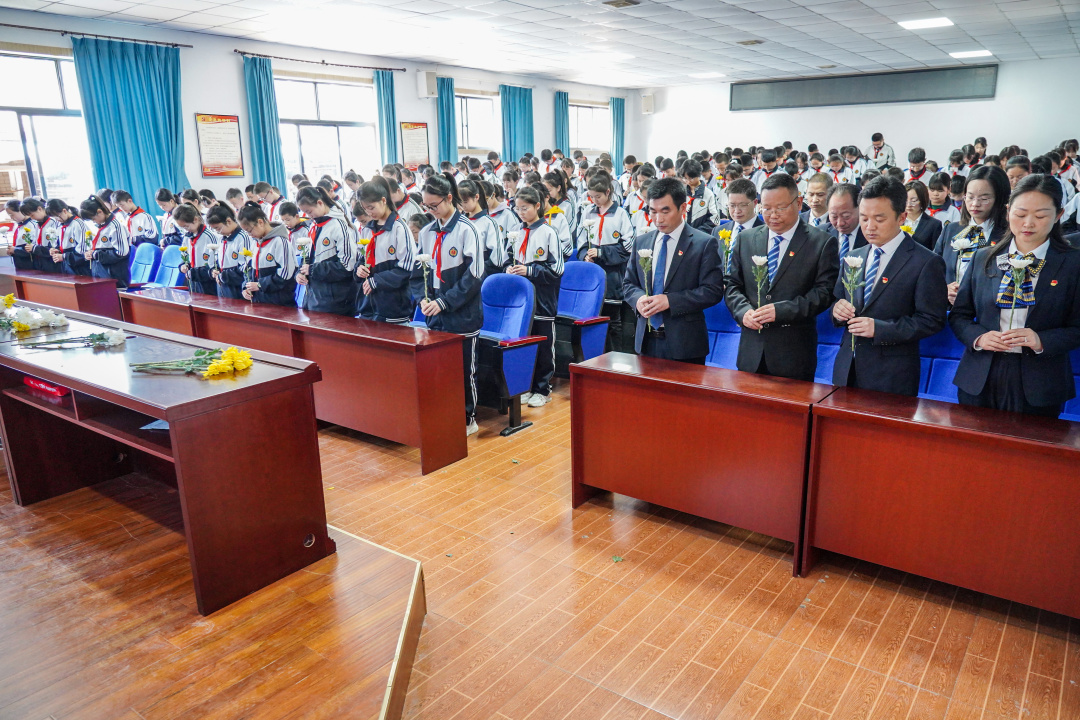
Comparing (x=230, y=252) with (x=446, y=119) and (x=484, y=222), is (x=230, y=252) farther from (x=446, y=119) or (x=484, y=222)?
(x=446, y=119)

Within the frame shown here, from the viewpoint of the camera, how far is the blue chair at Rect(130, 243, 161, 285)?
753 cm

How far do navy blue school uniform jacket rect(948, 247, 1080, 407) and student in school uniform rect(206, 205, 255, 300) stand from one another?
15.6ft

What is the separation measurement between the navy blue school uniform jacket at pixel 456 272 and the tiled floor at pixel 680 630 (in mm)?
1331

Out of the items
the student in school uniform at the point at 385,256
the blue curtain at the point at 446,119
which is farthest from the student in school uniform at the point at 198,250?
the blue curtain at the point at 446,119

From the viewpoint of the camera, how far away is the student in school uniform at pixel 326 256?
5.10 metres

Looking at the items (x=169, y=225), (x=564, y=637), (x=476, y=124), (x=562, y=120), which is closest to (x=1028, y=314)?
(x=564, y=637)

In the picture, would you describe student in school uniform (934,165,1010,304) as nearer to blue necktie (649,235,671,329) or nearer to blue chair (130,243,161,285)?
blue necktie (649,235,671,329)

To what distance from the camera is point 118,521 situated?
3.09 metres

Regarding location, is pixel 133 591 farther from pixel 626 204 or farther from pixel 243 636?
pixel 626 204

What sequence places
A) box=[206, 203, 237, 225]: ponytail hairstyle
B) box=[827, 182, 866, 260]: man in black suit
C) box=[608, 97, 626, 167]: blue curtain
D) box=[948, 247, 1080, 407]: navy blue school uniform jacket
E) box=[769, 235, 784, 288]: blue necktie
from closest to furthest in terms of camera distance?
box=[948, 247, 1080, 407]: navy blue school uniform jacket → box=[769, 235, 784, 288]: blue necktie → box=[827, 182, 866, 260]: man in black suit → box=[206, 203, 237, 225]: ponytail hairstyle → box=[608, 97, 626, 167]: blue curtain

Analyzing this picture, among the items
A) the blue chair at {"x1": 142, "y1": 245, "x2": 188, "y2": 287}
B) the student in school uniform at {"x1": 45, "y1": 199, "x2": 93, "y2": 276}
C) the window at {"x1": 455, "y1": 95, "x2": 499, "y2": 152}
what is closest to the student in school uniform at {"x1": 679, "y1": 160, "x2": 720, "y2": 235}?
the blue chair at {"x1": 142, "y1": 245, "x2": 188, "y2": 287}

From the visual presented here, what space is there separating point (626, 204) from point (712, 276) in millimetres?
5289

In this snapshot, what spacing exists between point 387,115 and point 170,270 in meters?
6.28

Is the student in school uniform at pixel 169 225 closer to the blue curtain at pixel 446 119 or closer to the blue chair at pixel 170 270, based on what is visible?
the blue chair at pixel 170 270
